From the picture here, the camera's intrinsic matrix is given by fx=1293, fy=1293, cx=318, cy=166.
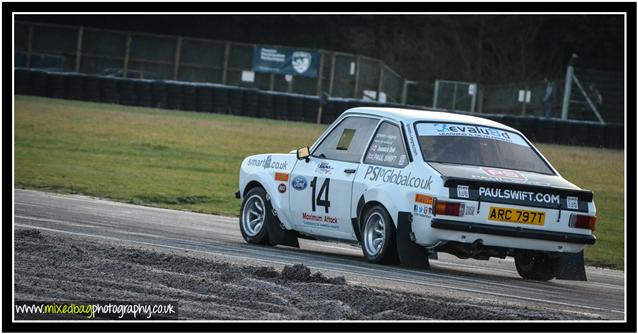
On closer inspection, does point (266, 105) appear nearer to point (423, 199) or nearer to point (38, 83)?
point (38, 83)

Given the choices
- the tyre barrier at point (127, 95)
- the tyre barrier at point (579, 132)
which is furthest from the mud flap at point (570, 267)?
the tyre barrier at point (127, 95)

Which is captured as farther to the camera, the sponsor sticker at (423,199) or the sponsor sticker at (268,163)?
the sponsor sticker at (268,163)

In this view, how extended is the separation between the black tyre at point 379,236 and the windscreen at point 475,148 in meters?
0.68

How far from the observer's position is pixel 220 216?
17531mm

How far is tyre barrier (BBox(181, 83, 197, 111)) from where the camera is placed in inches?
1526

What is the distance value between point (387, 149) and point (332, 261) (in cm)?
116

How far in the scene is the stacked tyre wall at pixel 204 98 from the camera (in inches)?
1399

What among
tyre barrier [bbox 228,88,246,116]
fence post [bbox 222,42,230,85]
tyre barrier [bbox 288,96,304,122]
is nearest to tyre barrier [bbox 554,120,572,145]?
tyre barrier [bbox 288,96,304,122]

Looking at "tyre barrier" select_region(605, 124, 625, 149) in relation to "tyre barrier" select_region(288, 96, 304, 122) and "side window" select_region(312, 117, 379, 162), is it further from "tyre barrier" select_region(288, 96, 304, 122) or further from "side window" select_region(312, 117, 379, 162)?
"side window" select_region(312, 117, 379, 162)

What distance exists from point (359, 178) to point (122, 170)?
11767 mm

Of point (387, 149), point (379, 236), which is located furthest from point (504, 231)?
point (387, 149)

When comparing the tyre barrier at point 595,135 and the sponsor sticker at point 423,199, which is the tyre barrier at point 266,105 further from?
the sponsor sticker at point 423,199

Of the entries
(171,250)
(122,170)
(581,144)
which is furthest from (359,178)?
(581,144)

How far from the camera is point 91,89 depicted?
39.5 meters
